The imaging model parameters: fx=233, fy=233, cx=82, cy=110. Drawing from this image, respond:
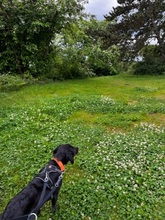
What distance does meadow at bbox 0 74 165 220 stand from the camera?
4.19 metres

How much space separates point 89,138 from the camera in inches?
262

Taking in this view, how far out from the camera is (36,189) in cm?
333

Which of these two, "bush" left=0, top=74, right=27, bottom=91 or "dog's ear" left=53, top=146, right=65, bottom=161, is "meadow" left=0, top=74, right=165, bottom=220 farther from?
"bush" left=0, top=74, right=27, bottom=91

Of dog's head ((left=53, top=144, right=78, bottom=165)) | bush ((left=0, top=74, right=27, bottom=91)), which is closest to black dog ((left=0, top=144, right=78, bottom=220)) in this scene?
dog's head ((left=53, top=144, right=78, bottom=165))

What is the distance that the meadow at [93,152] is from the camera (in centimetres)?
419

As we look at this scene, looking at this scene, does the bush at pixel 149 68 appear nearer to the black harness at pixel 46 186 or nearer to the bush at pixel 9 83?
the bush at pixel 9 83

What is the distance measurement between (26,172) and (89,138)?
218 cm

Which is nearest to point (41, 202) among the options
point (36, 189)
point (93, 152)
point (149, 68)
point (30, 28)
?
point (36, 189)

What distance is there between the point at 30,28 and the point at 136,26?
453 inches

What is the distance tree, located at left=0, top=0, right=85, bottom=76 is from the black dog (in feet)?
39.6

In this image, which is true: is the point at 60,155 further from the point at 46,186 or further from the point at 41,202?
the point at 41,202

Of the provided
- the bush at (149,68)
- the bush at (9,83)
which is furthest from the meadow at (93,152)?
the bush at (149,68)

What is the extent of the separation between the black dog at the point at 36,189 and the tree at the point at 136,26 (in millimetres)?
19509

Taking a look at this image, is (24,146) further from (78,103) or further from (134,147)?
(78,103)
